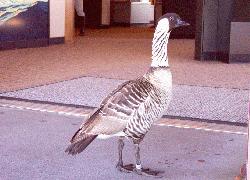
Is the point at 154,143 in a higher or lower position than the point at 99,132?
lower

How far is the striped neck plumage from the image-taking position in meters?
3.19

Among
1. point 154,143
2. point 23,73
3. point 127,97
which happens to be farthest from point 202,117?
point 23,73

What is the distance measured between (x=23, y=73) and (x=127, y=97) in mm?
4287

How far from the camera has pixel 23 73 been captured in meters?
7.16

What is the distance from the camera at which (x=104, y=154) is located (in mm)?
3582

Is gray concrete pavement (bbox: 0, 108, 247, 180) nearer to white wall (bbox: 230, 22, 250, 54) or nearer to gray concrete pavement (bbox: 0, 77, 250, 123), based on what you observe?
gray concrete pavement (bbox: 0, 77, 250, 123)

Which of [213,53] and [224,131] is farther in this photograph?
[213,53]

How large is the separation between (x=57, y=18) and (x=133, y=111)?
8.55 metres

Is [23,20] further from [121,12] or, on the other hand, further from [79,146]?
[121,12]

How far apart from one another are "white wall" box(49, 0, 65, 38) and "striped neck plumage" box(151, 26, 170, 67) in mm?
8075

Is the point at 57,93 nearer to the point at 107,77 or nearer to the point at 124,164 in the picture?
the point at 107,77

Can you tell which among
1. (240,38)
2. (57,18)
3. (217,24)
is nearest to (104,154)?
(240,38)

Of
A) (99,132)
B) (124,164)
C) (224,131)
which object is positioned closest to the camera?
(99,132)

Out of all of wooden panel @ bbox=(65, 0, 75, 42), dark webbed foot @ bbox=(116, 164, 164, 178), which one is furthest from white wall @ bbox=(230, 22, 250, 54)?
dark webbed foot @ bbox=(116, 164, 164, 178)
